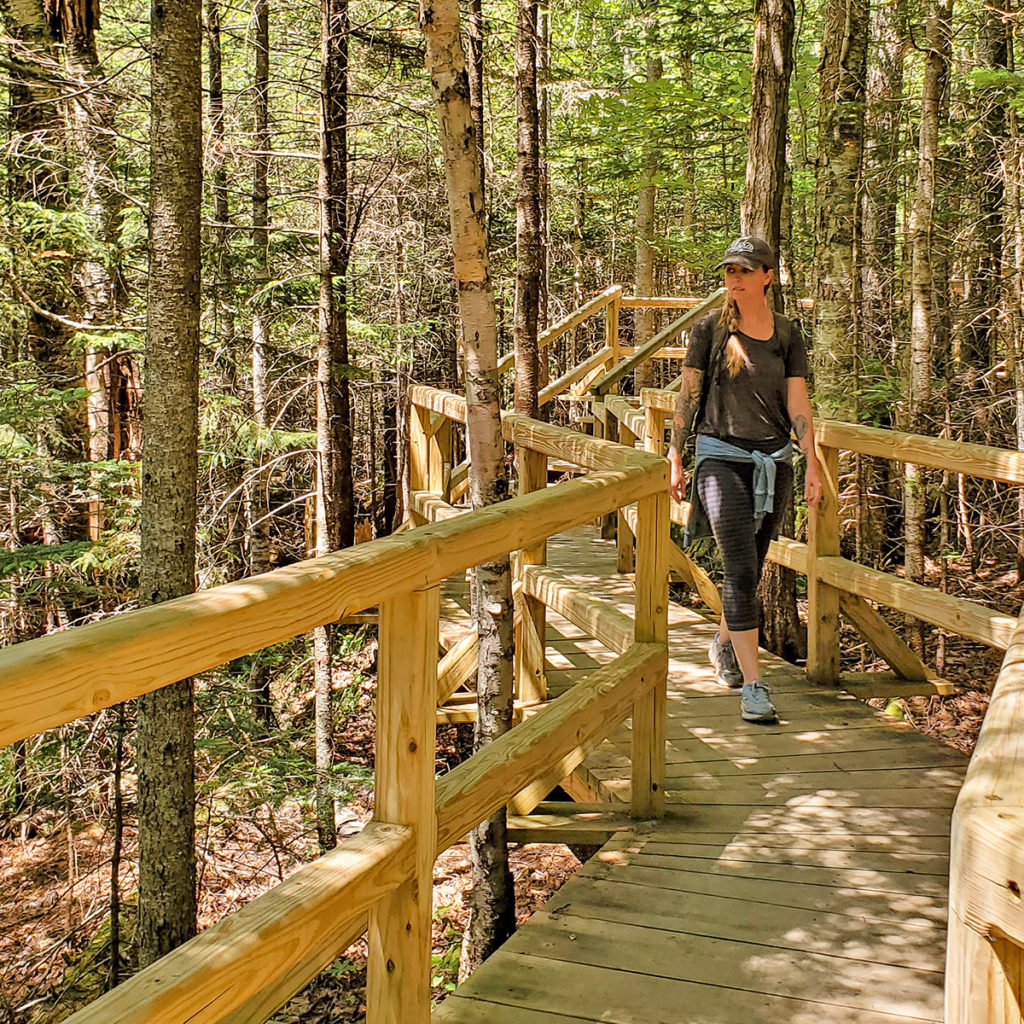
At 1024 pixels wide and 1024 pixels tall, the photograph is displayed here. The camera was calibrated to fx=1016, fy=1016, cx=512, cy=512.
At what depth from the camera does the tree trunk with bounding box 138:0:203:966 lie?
4.79 metres

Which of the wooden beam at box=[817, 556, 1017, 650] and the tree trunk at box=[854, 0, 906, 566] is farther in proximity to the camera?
the tree trunk at box=[854, 0, 906, 566]

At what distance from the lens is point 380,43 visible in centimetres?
910

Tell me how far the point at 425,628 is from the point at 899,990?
172 centimetres

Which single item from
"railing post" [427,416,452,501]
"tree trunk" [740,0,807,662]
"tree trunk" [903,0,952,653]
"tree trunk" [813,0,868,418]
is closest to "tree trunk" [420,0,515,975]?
"tree trunk" [740,0,807,662]

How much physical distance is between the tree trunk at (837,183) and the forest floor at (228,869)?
118 inches

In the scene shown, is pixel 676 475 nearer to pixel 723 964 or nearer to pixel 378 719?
pixel 723 964

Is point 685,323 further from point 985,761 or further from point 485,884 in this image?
point 985,761

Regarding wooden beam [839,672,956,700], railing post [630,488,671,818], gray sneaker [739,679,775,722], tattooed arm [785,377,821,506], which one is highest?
tattooed arm [785,377,821,506]

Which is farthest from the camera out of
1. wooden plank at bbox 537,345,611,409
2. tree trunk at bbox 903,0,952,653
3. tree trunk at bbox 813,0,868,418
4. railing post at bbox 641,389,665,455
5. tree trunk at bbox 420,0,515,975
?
wooden plank at bbox 537,345,611,409

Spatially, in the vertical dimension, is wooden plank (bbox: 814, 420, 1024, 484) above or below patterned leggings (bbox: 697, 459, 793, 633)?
above

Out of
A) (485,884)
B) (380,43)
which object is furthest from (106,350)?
(485,884)

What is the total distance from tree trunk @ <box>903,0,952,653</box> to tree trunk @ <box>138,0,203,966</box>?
7.05 meters

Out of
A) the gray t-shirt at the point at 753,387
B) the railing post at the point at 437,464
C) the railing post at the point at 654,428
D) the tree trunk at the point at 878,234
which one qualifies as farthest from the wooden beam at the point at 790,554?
the tree trunk at the point at 878,234

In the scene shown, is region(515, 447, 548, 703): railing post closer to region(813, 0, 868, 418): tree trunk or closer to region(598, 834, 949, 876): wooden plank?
region(598, 834, 949, 876): wooden plank
